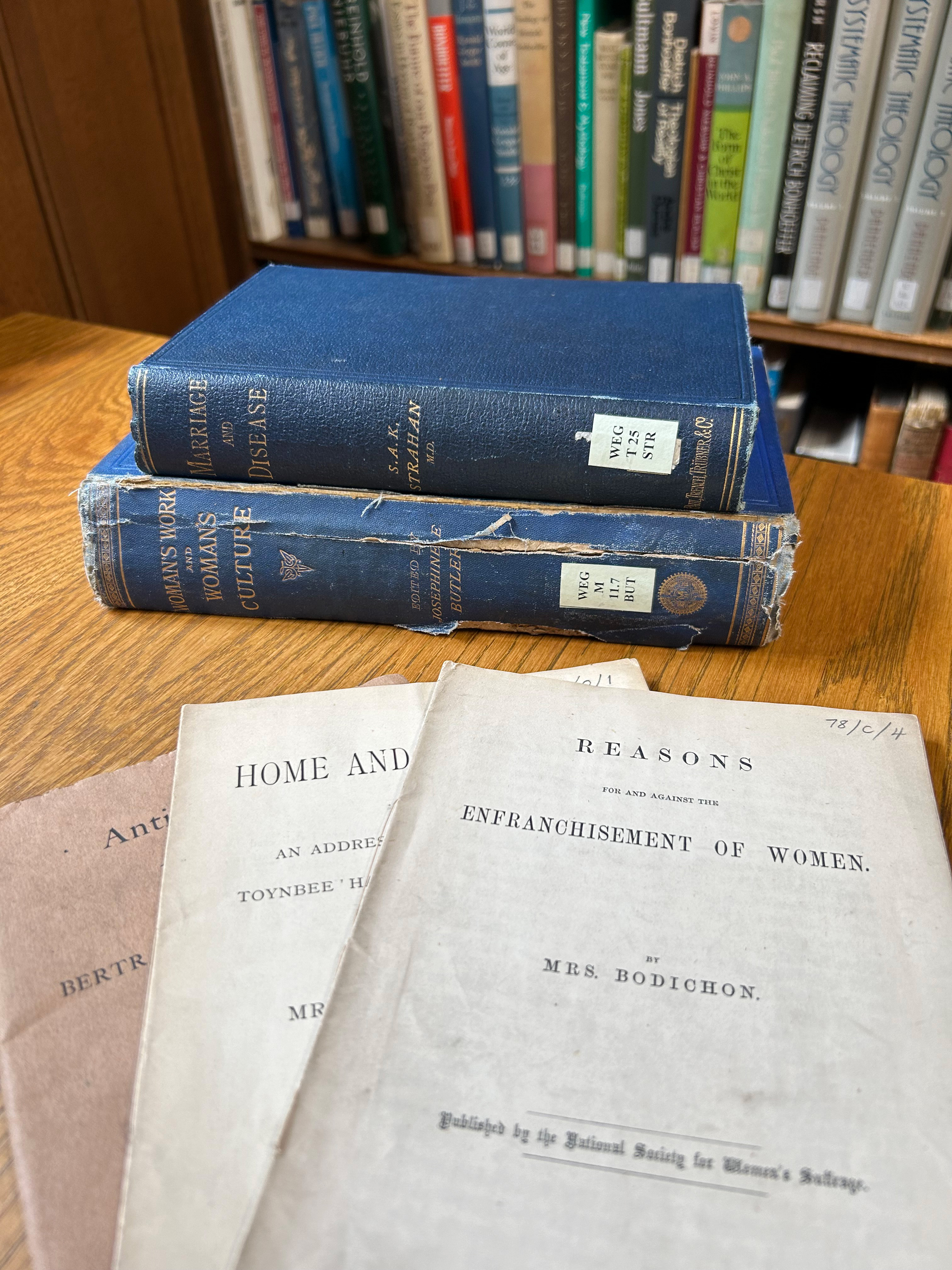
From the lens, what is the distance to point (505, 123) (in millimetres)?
1069

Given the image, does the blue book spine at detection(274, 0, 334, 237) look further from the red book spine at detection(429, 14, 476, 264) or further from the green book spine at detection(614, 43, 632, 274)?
the green book spine at detection(614, 43, 632, 274)

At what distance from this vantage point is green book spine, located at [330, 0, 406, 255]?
3.45ft

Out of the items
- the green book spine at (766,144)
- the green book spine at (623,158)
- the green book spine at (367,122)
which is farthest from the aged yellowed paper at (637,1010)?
the green book spine at (367,122)

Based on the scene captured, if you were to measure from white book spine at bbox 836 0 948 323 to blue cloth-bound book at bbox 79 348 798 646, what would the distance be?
1.86 feet

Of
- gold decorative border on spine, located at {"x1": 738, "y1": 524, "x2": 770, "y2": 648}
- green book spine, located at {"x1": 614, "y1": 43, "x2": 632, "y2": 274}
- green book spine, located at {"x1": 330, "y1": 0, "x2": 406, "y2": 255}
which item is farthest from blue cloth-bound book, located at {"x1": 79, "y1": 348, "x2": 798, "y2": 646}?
A: green book spine, located at {"x1": 330, "y1": 0, "x2": 406, "y2": 255}

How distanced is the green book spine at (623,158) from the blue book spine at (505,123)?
0.39ft

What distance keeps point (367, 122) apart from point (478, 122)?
14 cm

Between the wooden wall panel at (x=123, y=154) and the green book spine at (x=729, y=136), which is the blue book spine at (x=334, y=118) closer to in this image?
the wooden wall panel at (x=123, y=154)

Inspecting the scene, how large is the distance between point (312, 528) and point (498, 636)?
122mm

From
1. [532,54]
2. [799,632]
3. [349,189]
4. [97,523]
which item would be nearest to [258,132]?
[349,189]

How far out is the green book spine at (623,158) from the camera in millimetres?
990

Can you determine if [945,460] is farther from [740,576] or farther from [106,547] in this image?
[106,547]

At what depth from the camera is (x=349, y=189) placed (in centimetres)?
123

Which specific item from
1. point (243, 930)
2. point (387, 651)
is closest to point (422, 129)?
point (387, 651)
